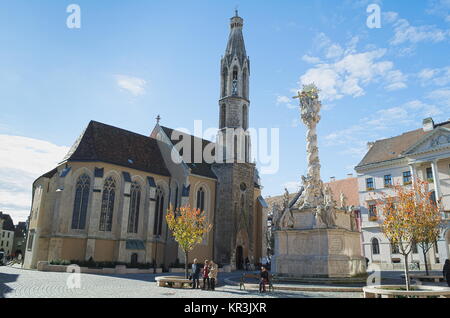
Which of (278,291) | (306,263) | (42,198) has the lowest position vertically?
(278,291)

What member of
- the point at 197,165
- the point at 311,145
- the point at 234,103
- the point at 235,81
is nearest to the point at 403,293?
the point at 311,145

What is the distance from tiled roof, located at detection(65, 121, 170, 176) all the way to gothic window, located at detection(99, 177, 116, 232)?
2015 millimetres

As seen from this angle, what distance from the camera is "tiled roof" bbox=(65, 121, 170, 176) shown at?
3170 cm

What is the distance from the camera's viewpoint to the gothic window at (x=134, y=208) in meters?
32.8

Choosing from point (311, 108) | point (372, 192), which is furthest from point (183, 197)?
point (372, 192)

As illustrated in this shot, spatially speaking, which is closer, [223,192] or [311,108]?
[311,108]

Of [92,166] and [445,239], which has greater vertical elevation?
[92,166]

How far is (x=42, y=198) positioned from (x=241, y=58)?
86.4 ft

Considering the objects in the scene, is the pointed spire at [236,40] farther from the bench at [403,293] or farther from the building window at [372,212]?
the bench at [403,293]

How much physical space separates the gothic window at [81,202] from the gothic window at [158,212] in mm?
6863

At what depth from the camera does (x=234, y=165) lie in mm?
39406
